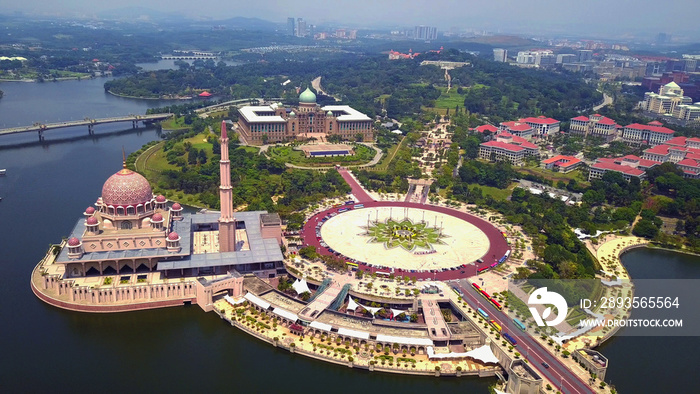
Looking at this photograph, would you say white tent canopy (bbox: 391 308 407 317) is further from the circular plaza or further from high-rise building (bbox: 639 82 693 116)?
high-rise building (bbox: 639 82 693 116)

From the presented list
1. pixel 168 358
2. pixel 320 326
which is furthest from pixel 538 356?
pixel 168 358

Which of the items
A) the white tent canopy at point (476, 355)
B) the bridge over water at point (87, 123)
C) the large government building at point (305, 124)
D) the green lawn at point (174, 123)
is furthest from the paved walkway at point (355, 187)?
the bridge over water at point (87, 123)

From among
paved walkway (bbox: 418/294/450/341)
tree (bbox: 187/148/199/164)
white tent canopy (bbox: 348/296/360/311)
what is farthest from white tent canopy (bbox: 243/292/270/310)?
tree (bbox: 187/148/199/164)

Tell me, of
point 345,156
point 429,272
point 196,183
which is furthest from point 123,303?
point 345,156

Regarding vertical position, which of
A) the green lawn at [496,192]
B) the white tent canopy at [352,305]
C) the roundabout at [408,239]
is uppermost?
the green lawn at [496,192]

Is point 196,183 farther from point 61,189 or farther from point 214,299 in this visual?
point 214,299

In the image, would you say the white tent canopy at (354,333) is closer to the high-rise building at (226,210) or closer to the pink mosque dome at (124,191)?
the high-rise building at (226,210)
